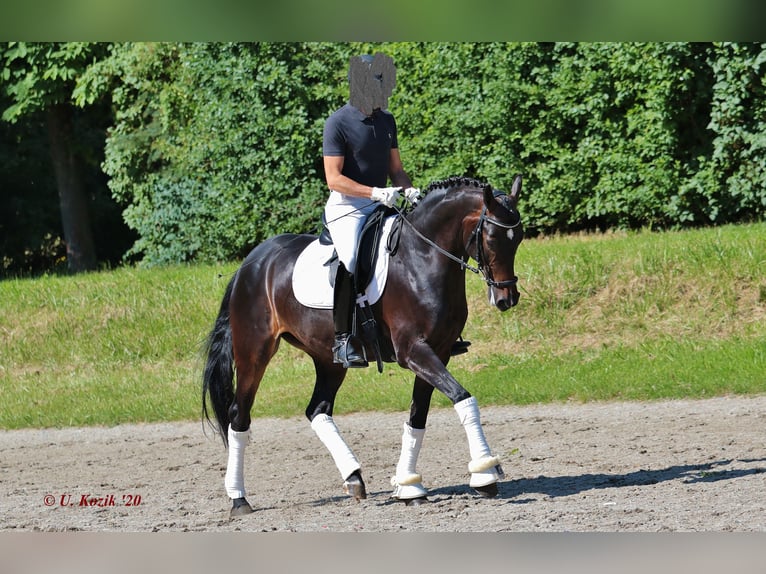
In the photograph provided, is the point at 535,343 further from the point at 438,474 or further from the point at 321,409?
the point at 321,409

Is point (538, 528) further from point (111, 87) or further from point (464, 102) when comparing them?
point (111, 87)

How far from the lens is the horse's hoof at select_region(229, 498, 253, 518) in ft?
21.7

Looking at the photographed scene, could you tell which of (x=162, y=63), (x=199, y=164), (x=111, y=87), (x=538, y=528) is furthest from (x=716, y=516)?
(x=111, y=87)

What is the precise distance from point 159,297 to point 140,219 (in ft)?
19.7

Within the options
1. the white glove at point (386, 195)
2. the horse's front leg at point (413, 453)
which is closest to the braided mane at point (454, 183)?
the white glove at point (386, 195)

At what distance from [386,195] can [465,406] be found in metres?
1.39

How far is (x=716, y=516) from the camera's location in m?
5.62

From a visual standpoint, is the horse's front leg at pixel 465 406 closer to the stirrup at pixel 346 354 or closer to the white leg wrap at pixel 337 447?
the stirrup at pixel 346 354

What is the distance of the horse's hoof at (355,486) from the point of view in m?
6.75

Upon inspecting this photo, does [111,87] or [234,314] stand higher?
[111,87]

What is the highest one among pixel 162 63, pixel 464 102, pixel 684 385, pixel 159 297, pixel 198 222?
pixel 162 63

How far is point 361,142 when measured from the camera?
6594 mm

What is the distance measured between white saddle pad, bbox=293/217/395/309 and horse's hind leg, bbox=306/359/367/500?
0.56m

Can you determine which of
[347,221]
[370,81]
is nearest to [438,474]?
[347,221]
